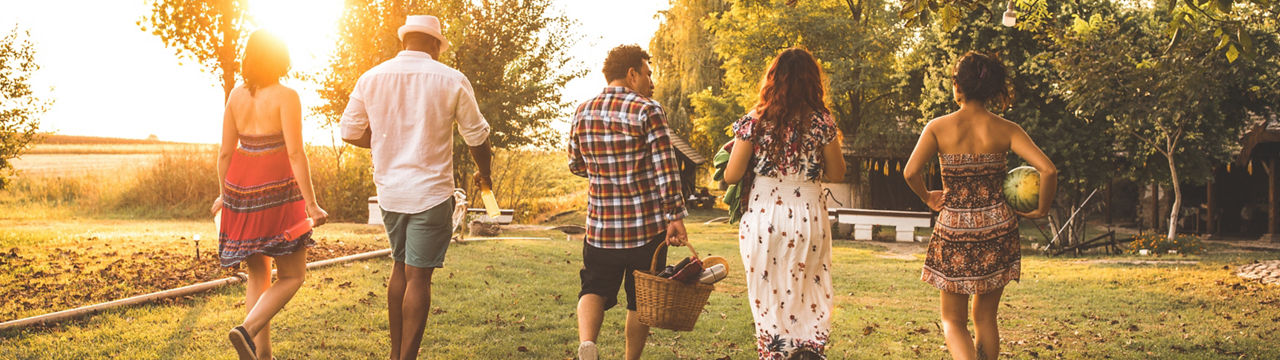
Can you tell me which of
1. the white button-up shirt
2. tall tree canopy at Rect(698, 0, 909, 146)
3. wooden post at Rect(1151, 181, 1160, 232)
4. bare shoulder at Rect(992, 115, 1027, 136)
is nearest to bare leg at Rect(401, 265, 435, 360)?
the white button-up shirt

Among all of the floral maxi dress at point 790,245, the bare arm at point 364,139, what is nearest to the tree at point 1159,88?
the floral maxi dress at point 790,245

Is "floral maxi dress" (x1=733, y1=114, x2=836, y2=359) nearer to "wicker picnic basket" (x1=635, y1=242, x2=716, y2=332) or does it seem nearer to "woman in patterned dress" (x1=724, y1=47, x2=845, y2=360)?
"woman in patterned dress" (x1=724, y1=47, x2=845, y2=360)

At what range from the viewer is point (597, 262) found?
14.3 feet

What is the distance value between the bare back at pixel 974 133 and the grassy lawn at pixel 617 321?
1807 mm

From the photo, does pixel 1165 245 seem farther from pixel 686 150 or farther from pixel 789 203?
pixel 686 150

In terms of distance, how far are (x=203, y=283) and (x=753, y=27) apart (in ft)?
67.5

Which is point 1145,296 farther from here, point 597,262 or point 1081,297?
point 597,262

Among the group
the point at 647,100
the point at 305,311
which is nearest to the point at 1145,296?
the point at 647,100

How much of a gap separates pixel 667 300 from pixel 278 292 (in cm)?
191

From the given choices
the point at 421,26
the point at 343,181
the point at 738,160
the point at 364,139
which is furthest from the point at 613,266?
the point at 343,181

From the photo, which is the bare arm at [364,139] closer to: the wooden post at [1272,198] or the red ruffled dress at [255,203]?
the red ruffled dress at [255,203]

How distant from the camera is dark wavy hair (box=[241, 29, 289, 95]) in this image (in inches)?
166

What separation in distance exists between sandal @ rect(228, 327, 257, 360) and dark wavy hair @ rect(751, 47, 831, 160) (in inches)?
99.9

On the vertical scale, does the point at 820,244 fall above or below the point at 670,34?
below
